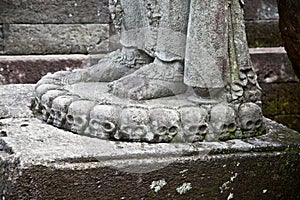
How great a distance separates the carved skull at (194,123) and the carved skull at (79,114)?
344mm

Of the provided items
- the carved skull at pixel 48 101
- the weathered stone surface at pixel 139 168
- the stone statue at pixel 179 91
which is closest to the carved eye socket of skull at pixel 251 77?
the stone statue at pixel 179 91

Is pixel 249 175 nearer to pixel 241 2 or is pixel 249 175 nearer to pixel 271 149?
pixel 271 149

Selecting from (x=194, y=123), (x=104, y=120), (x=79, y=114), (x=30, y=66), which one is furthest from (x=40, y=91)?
(x=30, y=66)

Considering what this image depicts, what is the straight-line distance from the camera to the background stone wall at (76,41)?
452cm

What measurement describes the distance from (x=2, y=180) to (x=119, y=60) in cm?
86

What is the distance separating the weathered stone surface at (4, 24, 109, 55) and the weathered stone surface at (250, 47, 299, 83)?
103 centimetres

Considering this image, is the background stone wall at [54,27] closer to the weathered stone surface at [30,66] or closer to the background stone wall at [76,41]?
the background stone wall at [76,41]

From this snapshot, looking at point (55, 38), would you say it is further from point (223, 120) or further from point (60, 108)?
point (223, 120)

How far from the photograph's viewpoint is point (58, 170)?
94.0 inches

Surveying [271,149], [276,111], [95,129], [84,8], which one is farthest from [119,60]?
[276,111]

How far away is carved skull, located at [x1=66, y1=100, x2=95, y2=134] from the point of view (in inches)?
102

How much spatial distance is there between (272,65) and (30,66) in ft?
5.35

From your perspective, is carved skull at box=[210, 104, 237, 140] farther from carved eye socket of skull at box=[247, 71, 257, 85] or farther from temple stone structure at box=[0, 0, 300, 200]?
carved eye socket of skull at box=[247, 71, 257, 85]

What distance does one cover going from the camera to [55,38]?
4.74 metres
